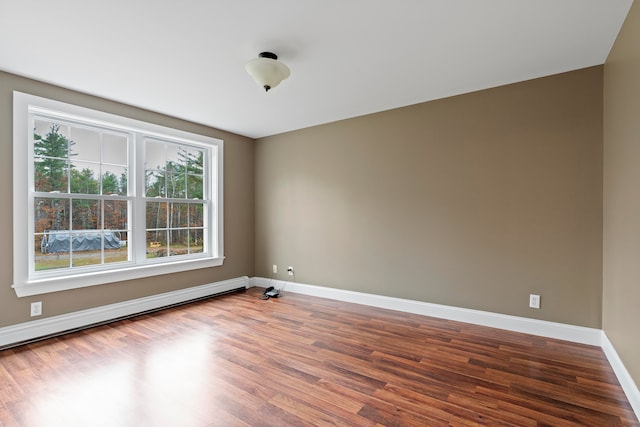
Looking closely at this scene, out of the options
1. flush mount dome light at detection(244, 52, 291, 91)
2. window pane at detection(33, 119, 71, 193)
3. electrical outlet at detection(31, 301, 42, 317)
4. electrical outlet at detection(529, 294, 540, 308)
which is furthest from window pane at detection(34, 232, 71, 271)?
electrical outlet at detection(529, 294, 540, 308)

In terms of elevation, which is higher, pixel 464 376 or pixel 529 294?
pixel 529 294

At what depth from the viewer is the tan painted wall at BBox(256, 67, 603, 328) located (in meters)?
2.85

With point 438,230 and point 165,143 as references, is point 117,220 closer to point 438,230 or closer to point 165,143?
point 165,143

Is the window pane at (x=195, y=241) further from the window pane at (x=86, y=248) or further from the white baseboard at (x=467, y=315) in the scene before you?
the white baseboard at (x=467, y=315)

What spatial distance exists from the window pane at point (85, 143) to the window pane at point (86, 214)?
486 millimetres

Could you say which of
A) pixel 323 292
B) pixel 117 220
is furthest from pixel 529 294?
pixel 117 220

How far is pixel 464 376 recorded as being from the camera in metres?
2.30

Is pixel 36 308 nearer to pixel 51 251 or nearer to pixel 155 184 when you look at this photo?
pixel 51 251

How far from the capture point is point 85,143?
3.47 metres

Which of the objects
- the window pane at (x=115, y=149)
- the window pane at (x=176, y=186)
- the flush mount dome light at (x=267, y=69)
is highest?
the flush mount dome light at (x=267, y=69)

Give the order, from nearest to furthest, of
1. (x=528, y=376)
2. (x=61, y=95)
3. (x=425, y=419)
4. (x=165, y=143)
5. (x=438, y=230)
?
(x=425, y=419) → (x=528, y=376) → (x=61, y=95) → (x=438, y=230) → (x=165, y=143)

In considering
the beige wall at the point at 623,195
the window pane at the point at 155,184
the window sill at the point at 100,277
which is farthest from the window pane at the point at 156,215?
the beige wall at the point at 623,195

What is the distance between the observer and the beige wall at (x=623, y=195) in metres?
1.94

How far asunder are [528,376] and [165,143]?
4.62m
